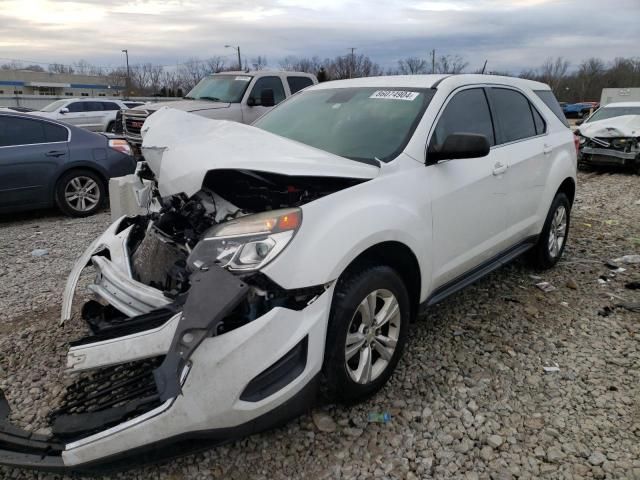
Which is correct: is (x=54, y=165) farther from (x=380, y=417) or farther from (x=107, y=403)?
(x=380, y=417)

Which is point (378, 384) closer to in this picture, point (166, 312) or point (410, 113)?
point (166, 312)

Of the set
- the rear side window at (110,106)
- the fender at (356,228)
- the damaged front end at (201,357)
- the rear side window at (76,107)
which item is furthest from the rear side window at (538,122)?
the rear side window at (110,106)

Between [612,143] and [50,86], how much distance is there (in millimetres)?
78616

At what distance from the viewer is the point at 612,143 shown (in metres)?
11.1

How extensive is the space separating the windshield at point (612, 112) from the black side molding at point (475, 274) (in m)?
9.70

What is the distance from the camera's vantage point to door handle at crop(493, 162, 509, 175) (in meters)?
3.63

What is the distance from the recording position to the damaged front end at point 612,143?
425 inches

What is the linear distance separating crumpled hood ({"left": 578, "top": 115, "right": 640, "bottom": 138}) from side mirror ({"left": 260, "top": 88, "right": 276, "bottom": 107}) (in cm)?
745

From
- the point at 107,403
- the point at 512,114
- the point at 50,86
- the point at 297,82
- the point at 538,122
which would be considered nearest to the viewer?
the point at 107,403

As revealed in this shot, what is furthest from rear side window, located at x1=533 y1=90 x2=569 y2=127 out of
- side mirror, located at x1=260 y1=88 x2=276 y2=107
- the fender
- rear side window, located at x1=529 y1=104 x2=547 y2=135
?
side mirror, located at x1=260 y1=88 x2=276 y2=107

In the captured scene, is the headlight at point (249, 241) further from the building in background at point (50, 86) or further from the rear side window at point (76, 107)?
the building in background at point (50, 86)

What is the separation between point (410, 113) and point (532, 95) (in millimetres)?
1961

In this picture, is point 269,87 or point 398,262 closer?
point 398,262

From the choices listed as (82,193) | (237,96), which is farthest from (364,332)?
(237,96)
